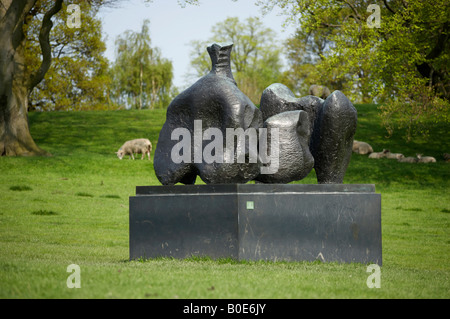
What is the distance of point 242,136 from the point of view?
9.02 meters

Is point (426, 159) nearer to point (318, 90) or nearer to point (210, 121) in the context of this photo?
point (318, 90)

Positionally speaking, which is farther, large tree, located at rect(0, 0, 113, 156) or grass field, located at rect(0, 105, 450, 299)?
large tree, located at rect(0, 0, 113, 156)

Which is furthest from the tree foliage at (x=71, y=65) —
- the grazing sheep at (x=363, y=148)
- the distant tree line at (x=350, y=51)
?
the grazing sheep at (x=363, y=148)

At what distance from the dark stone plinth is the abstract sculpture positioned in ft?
2.04

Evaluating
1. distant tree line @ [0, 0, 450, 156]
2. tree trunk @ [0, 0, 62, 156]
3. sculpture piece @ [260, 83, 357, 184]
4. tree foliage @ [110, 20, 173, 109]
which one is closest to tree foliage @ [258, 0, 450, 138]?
distant tree line @ [0, 0, 450, 156]

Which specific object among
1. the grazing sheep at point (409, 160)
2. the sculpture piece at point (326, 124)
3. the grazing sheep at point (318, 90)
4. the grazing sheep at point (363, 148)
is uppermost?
the grazing sheep at point (318, 90)

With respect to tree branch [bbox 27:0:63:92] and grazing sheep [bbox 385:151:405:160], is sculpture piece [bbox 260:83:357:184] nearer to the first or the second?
tree branch [bbox 27:0:63:92]

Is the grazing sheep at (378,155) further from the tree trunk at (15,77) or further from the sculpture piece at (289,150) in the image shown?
the sculpture piece at (289,150)

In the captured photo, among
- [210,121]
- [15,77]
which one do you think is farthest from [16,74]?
[210,121]

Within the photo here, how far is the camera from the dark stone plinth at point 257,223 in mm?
8305

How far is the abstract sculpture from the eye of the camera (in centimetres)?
898

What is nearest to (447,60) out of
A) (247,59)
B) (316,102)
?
(316,102)

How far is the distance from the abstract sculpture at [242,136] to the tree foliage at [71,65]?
20237 mm
